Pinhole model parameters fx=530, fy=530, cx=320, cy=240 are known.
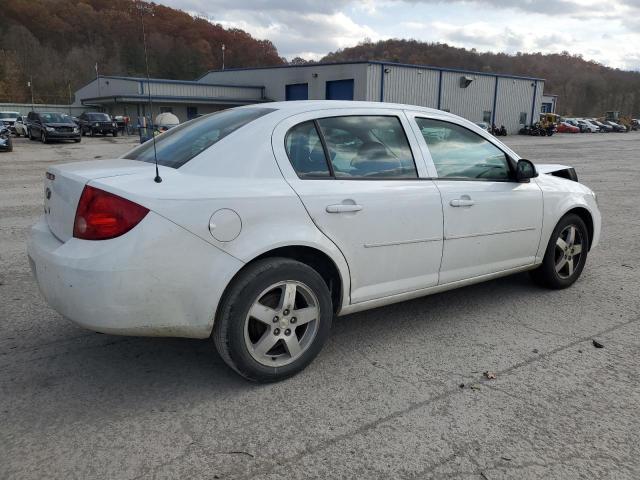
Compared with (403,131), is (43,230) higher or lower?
lower

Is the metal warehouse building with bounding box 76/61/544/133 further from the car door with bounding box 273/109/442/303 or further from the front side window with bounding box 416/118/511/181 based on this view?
the car door with bounding box 273/109/442/303

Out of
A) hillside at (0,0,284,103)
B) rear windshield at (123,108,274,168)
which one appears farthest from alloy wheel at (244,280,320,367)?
hillside at (0,0,284,103)

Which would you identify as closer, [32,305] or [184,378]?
[184,378]

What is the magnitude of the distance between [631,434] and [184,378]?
2.46 m

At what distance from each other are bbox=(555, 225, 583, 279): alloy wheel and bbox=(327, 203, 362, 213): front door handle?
237cm

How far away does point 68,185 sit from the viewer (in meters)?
3.04

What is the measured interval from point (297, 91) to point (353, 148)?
45.2 meters

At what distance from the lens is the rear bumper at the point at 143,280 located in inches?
105

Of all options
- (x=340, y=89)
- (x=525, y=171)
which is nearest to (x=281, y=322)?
(x=525, y=171)

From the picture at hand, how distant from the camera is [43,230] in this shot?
3250mm

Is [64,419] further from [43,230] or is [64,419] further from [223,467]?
[43,230]

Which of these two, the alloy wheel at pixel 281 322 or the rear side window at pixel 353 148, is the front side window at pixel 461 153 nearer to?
the rear side window at pixel 353 148

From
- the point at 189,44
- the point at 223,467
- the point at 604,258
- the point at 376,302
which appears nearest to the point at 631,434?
the point at 376,302

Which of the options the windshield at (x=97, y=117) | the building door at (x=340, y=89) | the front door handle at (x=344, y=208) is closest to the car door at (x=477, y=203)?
the front door handle at (x=344, y=208)
